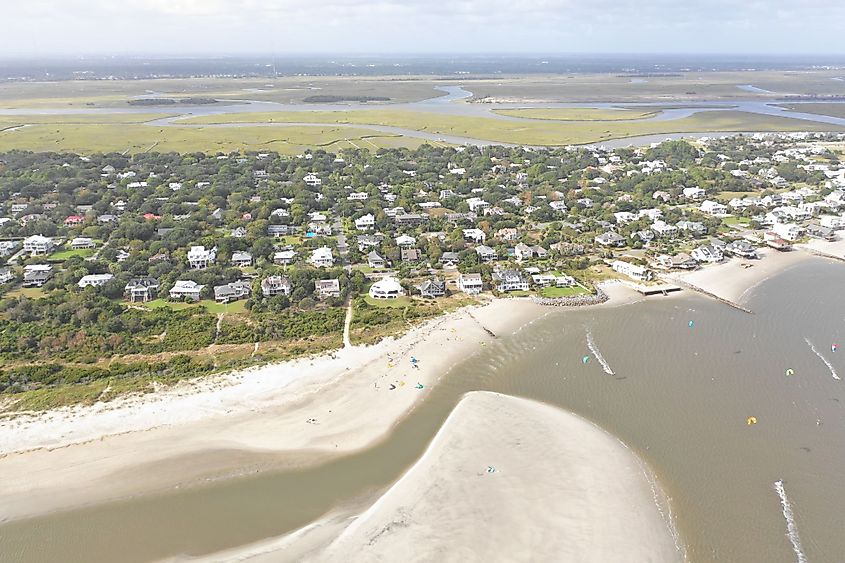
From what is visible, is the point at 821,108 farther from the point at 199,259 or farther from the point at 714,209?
the point at 199,259

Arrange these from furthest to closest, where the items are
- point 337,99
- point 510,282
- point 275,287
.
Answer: point 337,99, point 510,282, point 275,287

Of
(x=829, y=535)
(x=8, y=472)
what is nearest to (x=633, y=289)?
(x=829, y=535)

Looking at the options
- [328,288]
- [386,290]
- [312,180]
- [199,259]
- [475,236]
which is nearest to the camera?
[328,288]

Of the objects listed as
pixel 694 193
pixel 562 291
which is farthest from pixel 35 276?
pixel 694 193

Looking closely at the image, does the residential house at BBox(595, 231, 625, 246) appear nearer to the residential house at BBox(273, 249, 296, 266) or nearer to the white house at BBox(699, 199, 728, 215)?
the white house at BBox(699, 199, 728, 215)

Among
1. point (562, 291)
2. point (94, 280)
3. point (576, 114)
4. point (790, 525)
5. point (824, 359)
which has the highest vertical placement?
point (576, 114)

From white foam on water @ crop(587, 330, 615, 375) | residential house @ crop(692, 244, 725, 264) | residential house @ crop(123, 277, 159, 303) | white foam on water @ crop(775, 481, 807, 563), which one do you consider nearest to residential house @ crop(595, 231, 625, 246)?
residential house @ crop(692, 244, 725, 264)

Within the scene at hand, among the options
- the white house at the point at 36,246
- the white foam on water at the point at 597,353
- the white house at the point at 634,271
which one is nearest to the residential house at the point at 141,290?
the white house at the point at 36,246

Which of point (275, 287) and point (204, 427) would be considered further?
point (275, 287)
